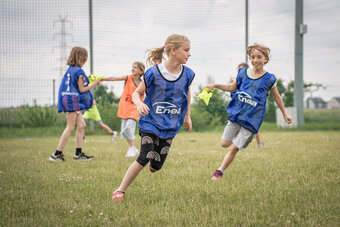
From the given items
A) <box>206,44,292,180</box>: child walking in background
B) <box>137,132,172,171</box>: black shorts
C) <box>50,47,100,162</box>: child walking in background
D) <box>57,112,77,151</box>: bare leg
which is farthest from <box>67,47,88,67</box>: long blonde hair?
<box>137,132,172,171</box>: black shorts

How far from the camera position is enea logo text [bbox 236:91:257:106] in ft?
13.4

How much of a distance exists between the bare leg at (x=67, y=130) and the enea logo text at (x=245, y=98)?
294cm

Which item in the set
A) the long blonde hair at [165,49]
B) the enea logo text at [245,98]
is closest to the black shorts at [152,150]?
the long blonde hair at [165,49]

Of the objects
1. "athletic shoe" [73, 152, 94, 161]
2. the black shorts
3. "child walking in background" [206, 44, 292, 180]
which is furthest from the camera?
"athletic shoe" [73, 152, 94, 161]

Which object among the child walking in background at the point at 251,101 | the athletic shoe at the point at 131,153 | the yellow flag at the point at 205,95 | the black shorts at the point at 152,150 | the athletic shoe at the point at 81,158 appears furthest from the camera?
the athletic shoe at the point at 131,153

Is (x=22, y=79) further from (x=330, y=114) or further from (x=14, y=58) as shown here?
(x=330, y=114)

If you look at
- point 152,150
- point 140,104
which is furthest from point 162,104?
point 152,150

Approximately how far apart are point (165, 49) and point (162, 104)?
610 millimetres

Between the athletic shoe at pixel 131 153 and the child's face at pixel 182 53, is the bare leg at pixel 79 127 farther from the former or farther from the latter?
the child's face at pixel 182 53

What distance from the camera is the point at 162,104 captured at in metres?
3.13

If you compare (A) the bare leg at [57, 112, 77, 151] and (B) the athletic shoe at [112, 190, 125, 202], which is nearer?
(B) the athletic shoe at [112, 190, 125, 202]

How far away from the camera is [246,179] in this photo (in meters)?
4.00

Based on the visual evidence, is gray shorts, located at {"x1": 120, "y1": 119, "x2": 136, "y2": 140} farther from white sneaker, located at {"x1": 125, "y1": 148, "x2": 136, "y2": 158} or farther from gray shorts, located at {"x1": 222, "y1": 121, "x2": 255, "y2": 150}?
gray shorts, located at {"x1": 222, "y1": 121, "x2": 255, "y2": 150}

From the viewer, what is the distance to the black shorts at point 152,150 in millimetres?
3107
